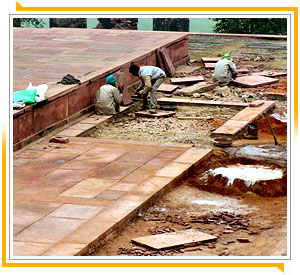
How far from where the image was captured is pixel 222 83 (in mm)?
18641

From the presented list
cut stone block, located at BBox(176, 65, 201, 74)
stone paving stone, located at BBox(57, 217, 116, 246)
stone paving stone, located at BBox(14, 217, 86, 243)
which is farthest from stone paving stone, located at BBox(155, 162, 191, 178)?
cut stone block, located at BBox(176, 65, 201, 74)

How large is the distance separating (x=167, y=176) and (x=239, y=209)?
55.5 inches

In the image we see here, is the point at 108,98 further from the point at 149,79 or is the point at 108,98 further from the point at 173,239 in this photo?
the point at 173,239

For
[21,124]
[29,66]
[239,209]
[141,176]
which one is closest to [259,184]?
[239,209]

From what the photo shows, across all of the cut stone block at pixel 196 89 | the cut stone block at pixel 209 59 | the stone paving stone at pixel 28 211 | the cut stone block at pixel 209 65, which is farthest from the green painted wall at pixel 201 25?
the stone paving stone at pixel 28 211

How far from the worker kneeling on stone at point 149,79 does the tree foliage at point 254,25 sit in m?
12.2

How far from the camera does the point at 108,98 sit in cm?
1540

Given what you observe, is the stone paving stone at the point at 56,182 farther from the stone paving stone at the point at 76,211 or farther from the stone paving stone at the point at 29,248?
the stone paving stone at the point at 29,248

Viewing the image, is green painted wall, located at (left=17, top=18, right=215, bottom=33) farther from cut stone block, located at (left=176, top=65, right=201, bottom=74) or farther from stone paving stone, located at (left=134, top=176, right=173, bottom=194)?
stone paving stone, located at (left=134, top=176, right=173, bottom=194)

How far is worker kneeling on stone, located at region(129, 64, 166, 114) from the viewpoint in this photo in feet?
52.0

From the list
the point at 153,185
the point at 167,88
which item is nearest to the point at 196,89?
the point at 167,88

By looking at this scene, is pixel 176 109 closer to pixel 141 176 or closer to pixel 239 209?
pixel 141 176

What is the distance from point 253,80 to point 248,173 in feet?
25.6

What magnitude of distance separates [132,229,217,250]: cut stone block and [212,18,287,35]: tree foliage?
19.2 m
